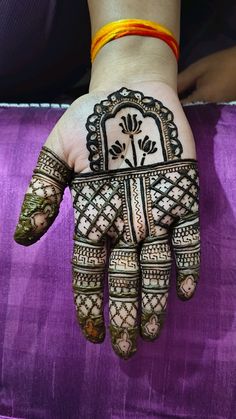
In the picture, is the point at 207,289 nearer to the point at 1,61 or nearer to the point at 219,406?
the point at 219,406

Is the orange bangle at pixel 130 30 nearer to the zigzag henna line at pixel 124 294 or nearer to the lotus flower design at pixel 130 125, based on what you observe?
the lotus flower design at pixel 130 125

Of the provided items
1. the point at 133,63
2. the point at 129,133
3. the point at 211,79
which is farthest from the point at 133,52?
the point at 211,79

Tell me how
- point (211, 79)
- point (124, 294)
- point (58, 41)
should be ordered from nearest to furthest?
point (124, 294) < point (58, 41) < point (211, 79)

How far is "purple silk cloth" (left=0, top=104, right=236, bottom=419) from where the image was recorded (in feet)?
2.24

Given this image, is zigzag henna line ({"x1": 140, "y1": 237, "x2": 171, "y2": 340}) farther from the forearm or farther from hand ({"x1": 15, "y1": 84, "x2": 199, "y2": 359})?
the forearm

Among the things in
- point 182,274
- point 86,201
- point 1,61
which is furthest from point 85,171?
point 1,61

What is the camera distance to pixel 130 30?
0.68 meters

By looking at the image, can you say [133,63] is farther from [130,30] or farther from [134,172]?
[134,172]

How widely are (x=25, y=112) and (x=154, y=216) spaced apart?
295 mm

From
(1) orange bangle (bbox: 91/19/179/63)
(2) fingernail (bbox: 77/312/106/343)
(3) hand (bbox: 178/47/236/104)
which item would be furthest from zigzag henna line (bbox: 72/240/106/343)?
(3) hand (bbox: 178/47/236/104)

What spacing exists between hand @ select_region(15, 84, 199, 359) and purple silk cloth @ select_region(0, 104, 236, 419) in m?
0.06

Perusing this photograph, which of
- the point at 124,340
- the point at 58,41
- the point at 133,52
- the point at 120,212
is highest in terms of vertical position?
the point at 58,41

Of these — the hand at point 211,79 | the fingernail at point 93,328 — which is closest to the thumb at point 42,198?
the fingernail at point 93,328

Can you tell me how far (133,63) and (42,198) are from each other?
0.22 meters
